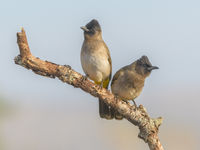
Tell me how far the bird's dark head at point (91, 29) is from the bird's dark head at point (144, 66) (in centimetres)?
92

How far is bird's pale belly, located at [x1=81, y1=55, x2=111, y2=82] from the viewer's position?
6418 mm

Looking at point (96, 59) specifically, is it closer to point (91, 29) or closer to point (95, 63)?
point (95, 63)

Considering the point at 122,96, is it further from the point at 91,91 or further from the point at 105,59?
the point at 91,91

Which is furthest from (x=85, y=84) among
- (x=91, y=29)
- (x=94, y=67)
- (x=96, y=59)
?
(x=91, y=29)

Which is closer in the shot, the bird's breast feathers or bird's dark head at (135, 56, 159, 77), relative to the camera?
the bird's breast feathers

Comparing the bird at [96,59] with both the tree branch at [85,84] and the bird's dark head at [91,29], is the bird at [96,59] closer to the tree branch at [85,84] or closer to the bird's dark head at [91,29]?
the bird's dark head at [91,29]

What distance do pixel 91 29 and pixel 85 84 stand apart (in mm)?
2464

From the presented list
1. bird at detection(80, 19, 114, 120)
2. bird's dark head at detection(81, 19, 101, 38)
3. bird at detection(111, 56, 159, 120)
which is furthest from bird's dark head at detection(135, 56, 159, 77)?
bird's dark head at detection(81, 19, 101, 38)

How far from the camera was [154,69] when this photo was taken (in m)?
6.47

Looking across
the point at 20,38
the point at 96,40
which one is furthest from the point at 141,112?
the point at 96,40

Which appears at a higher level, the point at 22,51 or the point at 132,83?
the point at 132,83

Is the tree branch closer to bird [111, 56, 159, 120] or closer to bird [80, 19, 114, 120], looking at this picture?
bird [80, 19, 114, 120]

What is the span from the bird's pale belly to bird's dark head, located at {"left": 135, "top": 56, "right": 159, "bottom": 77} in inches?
23.1

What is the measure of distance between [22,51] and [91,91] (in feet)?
3.15
